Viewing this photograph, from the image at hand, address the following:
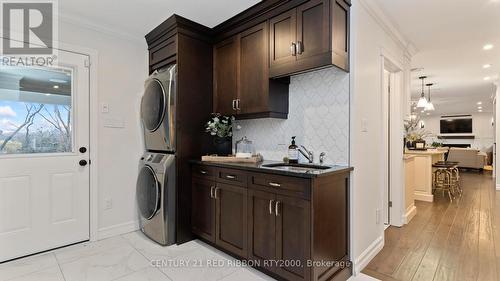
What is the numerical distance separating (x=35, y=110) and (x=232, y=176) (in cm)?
213

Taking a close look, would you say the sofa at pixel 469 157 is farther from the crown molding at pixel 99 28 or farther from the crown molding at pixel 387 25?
the crown molding at pixel 99 28

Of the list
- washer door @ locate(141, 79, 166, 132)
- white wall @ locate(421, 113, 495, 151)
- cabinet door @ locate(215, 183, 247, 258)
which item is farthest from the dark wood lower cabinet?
white wall @ locate(421, 113, 495, 151)

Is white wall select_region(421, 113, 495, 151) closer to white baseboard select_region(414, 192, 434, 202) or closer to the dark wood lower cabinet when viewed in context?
white baseboard select_region(414, 192, 434, 202)

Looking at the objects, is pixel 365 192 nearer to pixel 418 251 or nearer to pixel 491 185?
pixel 418 251

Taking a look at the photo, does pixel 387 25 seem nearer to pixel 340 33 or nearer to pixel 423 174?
pixel 340 33

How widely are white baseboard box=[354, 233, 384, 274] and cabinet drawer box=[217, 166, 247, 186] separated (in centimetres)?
120

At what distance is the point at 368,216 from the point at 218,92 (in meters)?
2.08

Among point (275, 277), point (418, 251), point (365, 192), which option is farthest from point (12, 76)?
point (418, 251)

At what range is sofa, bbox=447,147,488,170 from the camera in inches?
354

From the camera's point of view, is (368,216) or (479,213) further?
(479,213)

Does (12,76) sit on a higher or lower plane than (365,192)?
higher

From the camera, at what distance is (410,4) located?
2.47 metres

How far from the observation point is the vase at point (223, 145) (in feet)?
10.1

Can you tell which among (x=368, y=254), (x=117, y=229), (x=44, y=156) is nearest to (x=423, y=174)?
(x=368, y=254)
